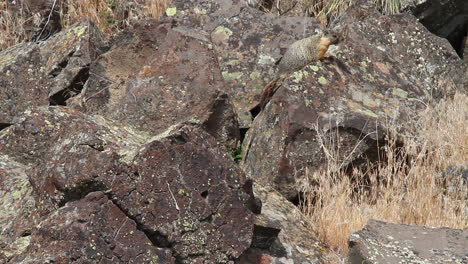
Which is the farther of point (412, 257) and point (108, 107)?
point (108, 107)

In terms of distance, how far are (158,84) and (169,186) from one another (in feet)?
7.70

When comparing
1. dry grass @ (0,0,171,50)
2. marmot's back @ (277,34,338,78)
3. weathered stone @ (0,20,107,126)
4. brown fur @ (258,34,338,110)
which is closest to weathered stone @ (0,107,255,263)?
weathered stone @ (0,20,107,126)

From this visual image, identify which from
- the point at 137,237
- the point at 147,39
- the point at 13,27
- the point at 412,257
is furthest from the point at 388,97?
the point at 13,27

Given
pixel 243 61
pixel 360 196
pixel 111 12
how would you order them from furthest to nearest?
pixel 111 12
pixel 243 61
pixel 360 196

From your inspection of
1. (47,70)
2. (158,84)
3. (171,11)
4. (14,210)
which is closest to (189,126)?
(14,210)

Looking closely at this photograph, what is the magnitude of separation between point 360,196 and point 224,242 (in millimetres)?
1994

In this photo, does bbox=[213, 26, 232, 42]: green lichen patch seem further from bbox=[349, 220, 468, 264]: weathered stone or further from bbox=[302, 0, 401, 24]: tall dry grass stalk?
bbox=[349, 220, 468, 264]: weathered stone

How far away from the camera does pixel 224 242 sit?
525 cm

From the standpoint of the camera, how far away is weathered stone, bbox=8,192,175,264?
15.8ft

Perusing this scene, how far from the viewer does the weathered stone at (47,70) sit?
779cm

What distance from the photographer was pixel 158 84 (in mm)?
7426

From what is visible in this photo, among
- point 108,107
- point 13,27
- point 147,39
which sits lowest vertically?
point 13,27

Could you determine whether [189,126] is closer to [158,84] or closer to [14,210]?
[14,210]

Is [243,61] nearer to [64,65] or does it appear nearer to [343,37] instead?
[343,37]
